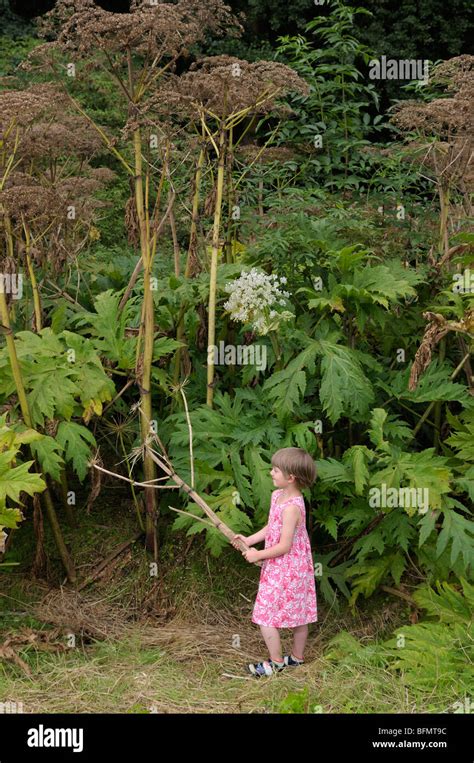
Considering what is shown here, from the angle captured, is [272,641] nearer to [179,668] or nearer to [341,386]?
[179,668]

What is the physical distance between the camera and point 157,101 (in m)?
4.37

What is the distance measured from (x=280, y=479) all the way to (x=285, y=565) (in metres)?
0.41

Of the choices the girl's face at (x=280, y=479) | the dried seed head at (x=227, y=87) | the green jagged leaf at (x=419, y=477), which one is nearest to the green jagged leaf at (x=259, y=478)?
the girl's face at (x=280, y=479)

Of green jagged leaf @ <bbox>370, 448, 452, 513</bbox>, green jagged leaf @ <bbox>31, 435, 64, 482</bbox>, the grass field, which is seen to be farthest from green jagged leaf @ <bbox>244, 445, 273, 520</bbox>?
green jagged leaf @ <bbox>31, 435, 64, 482</bbox>

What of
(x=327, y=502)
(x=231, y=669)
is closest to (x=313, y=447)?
(x=327, y=502)

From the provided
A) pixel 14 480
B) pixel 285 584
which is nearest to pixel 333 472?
pixel 285 584

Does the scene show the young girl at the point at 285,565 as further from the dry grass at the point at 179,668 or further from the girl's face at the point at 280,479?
the dry grass at the point at 179,668

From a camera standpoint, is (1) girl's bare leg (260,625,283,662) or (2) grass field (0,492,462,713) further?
(1) girl's bare leg (260,625,283,662)

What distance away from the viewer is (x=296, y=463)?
406 cm

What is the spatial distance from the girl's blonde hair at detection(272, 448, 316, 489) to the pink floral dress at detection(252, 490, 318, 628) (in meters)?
0.12

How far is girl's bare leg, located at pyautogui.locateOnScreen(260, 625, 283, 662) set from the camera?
4102 millimetres

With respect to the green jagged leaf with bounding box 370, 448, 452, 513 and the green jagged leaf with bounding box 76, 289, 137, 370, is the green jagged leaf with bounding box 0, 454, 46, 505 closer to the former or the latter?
the green jagged leaf with bounding box 76, 289, 137, 370

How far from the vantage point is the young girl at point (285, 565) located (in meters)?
4.07

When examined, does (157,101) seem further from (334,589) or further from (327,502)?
(334,589)
